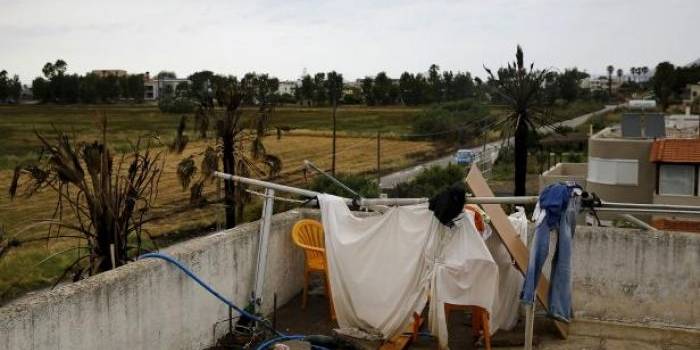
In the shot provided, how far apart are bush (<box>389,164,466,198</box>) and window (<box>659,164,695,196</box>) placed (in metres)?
7.08

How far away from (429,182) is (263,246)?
75.0ft

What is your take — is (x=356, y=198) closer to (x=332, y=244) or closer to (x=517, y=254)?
(x=332, y=244)

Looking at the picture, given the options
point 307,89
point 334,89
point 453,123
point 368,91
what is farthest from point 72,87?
point 334,89

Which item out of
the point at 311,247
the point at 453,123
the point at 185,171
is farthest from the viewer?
the point at 453,123

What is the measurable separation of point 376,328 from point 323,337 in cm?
55

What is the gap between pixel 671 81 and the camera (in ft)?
315

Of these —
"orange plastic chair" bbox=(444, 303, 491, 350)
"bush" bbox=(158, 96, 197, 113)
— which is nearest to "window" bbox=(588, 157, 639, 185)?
"orange plastic chair" bbox=(444, 303, 491, 350)

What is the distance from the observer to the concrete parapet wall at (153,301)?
479 centimetres

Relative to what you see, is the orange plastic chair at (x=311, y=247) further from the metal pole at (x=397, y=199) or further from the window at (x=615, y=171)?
the window at (x=615, y=171)

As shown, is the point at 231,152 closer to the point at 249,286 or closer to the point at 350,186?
the point at 249,286

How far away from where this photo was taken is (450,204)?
646cm

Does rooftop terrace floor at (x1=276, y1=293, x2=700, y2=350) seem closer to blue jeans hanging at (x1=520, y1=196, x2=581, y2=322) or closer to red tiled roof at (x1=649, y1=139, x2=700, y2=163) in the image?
blue jeans hanging at (x1=520, y1=196, x2=581, y2=322)

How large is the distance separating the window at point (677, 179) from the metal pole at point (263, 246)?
18.7m

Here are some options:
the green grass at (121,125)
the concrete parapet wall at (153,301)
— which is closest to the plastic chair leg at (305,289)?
the concrete parapet wall at (153,301)
